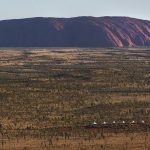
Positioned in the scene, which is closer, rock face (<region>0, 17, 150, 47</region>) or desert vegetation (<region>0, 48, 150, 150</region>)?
desert vegetation (<region>0, 48, 150, 150</region>)

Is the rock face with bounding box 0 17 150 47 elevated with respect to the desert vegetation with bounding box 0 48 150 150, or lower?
lower

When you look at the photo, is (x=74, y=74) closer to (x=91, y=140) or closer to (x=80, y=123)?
(x=80, y=123)

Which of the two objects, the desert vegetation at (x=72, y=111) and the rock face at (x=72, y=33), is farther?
the rock face at (x=72, y=33)

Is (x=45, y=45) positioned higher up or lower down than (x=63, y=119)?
lower down

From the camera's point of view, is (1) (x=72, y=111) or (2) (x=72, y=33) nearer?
(1) (x=72, y=111)

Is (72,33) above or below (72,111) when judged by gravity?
below

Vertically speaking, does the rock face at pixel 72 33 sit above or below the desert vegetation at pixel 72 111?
below

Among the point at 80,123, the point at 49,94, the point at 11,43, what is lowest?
the point at 11,43

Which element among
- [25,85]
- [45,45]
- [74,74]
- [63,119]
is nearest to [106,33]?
[45,45]
